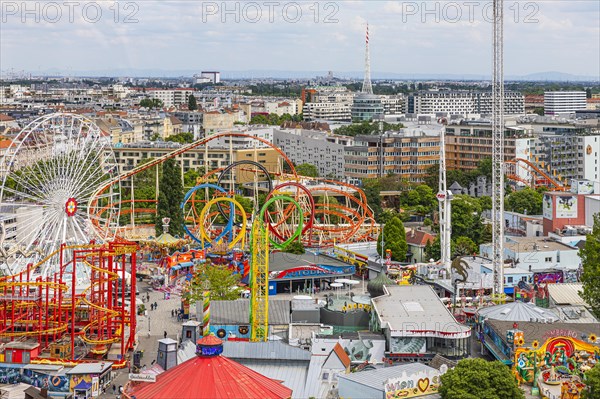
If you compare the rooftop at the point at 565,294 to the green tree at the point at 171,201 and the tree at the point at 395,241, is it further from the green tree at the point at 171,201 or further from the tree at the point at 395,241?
the green tree at the point at 171,201

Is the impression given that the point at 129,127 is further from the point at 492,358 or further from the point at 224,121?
the point at 492,358

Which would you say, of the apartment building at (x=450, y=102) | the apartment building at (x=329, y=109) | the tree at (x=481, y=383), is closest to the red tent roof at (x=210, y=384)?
the tree at (x=481, y=383)

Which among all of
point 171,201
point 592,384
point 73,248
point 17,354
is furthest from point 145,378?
point 171,201

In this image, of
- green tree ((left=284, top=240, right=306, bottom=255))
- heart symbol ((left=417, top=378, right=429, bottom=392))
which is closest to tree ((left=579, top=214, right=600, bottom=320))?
heart symbol ((left=417, top=378, right=429, bottom=392))

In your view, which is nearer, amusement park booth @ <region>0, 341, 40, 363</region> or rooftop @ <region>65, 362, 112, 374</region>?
rooftop @ <region>65, 362, 112, 374</region>

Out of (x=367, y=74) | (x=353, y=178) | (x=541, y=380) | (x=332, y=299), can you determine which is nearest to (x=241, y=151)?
(x=353, y=178)

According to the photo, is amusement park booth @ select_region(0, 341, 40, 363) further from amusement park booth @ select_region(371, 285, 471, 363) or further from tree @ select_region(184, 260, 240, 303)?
amusement park booth @ select_region(371, 285, 471, 363)

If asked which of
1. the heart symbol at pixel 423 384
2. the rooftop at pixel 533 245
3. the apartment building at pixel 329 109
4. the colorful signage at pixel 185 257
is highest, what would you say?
the apartment building at pixel 329 109
